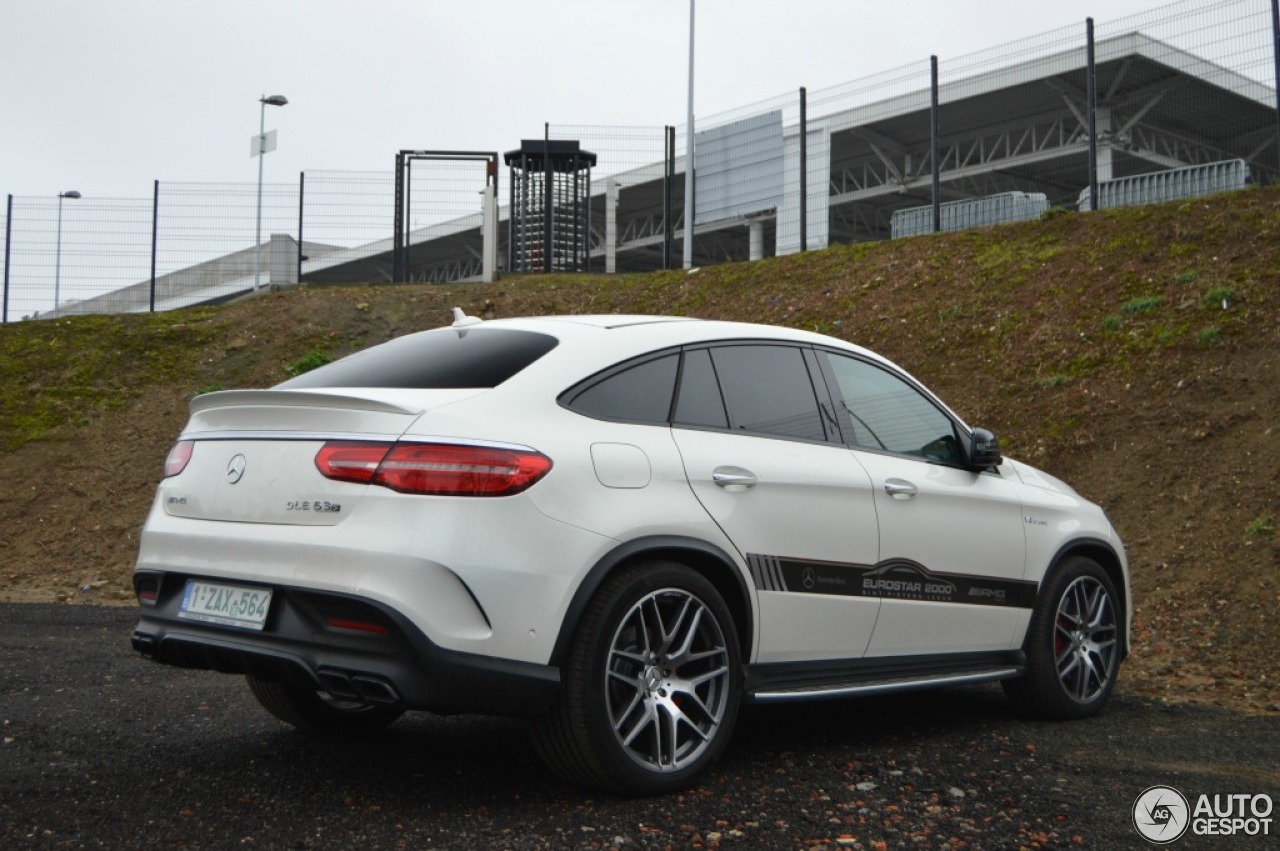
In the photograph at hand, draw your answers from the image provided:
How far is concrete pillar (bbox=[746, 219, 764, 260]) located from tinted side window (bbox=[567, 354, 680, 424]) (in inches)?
669

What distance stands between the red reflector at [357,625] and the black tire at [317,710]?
137 cm

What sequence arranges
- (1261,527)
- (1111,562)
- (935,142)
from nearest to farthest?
(1111,562), (1261,527), (935,142)

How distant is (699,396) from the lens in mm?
4754

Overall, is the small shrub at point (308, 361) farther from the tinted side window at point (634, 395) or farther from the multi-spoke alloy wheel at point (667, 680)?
the multi-spoke alloy wheel at point (667, 680)

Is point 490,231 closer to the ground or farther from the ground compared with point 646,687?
farther from the ground

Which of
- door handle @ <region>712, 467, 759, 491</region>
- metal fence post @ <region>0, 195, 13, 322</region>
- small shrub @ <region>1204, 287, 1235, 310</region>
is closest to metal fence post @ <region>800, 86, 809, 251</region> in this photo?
small shrub @ <region>1204, 287, 1235, 310</region>

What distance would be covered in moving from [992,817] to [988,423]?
8365 millimetres

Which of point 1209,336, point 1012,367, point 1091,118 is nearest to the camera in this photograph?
point 1209,336

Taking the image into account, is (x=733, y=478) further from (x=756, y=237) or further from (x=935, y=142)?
(x=756, y=237)

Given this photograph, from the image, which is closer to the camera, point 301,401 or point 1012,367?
point 301,401

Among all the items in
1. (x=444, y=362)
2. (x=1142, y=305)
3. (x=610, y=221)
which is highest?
(x=610, y=221)

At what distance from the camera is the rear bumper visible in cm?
379

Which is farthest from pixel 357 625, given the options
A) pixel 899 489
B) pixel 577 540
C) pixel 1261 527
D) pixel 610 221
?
pixel 610 221

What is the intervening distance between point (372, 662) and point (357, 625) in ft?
0.41
